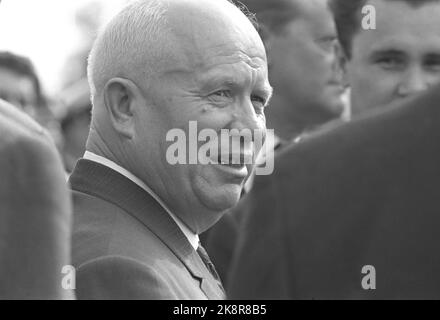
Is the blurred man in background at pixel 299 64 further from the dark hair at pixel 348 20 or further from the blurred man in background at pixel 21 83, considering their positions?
the blurred man in background at pixel 21 83

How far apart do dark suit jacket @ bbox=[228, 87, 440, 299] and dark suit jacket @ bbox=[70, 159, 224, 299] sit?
128 cm

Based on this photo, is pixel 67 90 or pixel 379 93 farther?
pixel 67 90

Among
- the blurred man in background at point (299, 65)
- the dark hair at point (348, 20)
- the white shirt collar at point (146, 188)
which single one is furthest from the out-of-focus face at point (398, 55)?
the white shirt collar at point (146, 188)

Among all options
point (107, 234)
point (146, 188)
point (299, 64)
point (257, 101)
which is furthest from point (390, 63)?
point (107, 234)

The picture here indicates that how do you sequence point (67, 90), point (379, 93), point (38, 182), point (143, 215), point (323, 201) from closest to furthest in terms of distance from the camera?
point (323, 201) < point (38, 182) < point (143, 215) < point (379, 93) < point (67, 90)

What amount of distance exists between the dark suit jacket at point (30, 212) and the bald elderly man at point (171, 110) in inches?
56.8

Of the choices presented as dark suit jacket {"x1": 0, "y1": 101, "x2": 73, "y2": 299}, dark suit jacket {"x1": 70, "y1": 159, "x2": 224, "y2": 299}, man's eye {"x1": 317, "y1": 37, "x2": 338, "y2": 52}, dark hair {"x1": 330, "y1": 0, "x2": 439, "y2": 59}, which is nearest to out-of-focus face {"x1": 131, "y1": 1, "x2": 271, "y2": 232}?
dark suit jacket {"x1": 70, "y1": 159, "x2": 224, "y2": 299}

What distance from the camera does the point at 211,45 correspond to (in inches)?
155

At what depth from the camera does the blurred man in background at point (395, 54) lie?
16.0 feet

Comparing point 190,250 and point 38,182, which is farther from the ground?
point 190,250
